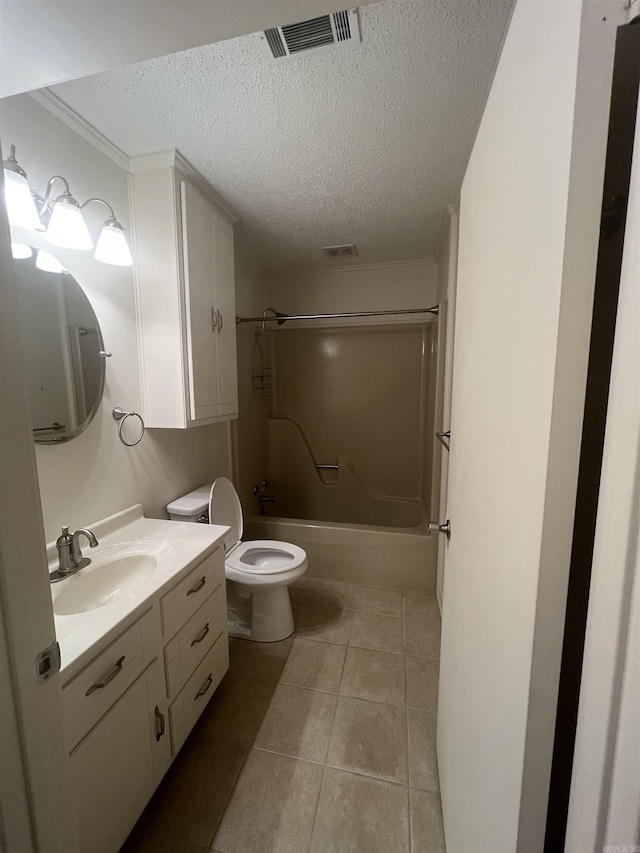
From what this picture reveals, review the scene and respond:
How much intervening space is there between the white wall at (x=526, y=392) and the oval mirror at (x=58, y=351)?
53.6 inches

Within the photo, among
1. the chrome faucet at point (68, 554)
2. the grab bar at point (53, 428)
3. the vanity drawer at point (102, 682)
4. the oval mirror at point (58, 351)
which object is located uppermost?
the oval mirror at point (58, 351)


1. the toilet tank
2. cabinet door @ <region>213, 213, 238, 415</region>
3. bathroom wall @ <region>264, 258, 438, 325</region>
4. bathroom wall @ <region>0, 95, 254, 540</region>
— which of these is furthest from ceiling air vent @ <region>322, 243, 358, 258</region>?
the toilet tank

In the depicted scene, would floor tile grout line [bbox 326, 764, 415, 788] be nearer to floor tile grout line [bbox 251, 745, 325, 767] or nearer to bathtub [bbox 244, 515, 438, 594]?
floor tile grout line [bbox 251, 745, 325, 767]

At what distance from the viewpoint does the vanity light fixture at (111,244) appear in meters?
1.24

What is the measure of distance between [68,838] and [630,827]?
94 cm

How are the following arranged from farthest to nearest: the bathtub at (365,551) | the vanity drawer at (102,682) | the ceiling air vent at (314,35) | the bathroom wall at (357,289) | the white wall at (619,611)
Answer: the bathroom wall at (357,289)
the bathtub at (365,551)
the ceiling air vent at (314,35)
the vanity drawer at (102,682)
the white wall at (619,611)

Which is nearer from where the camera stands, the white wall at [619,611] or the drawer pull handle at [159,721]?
the white wall at [619,611]

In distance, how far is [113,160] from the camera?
1.41m

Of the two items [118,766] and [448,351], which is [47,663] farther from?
[448,351]

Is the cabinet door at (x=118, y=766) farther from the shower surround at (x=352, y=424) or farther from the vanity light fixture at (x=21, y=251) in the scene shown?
the shower surround at (x=352, y=424)

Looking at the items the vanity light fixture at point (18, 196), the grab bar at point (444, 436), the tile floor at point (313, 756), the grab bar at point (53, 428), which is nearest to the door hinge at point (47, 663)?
the grab bar at point (53, 428)

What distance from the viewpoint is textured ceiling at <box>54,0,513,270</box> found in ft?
3.19

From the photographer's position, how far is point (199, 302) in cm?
163

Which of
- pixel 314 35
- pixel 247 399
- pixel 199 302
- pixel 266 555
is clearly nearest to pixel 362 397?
pixel 247 399
